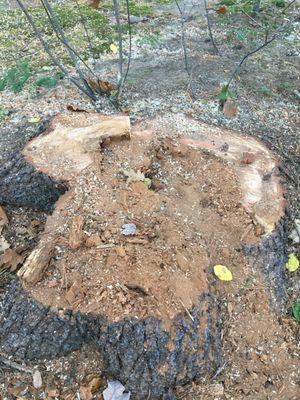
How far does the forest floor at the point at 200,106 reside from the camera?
7.02 feet

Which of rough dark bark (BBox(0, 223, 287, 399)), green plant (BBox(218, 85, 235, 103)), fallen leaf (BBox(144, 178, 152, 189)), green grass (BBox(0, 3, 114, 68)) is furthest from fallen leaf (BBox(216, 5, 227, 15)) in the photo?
rough dark bark (BBox(0, 223, 287, 399))

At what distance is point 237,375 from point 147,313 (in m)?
0.63

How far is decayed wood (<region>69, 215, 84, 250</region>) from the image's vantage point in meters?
2.11

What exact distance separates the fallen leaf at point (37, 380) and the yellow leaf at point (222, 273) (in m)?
0.98

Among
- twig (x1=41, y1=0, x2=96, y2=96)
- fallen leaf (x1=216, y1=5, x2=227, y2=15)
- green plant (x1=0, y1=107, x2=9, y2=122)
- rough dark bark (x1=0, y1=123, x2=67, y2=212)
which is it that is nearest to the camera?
rough dark bark (x1=0, y1=123, x2=67, y2=212)

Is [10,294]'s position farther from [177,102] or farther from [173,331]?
[177,102]

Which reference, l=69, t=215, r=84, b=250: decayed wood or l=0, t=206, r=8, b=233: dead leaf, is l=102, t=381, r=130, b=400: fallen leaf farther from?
l=0, t=206, r=8, b=233: dead leaf

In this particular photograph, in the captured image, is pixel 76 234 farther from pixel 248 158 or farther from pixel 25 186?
pixel 248 158

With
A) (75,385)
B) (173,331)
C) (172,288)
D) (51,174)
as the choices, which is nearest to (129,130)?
(51,174)

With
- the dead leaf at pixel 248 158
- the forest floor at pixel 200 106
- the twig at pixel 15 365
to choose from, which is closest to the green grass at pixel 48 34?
the forest floor at pixel 200 106

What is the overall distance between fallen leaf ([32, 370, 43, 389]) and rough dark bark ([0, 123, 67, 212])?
3.16 ft

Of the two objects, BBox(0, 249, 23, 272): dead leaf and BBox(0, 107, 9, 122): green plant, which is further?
BBox(0, 107, 9, 122): green plant

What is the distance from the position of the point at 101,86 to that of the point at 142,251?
2.11 m

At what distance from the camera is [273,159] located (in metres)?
2.76
